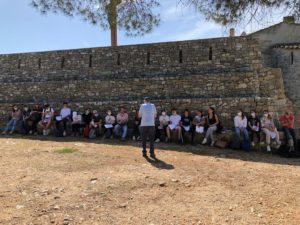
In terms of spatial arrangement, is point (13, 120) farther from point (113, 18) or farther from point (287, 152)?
point (287, 152)

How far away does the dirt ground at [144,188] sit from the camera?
5.63 m

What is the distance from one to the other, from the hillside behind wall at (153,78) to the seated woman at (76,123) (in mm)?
1253

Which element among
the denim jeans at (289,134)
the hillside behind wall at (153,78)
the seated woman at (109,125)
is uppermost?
the hillside behind wall at (153,78)

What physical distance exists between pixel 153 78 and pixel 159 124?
7.83 feet

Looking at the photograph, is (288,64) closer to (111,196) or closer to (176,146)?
(176,146)

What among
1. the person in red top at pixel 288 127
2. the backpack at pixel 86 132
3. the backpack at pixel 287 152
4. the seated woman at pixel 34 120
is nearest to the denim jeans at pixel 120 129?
the backpack at pixel 86 132

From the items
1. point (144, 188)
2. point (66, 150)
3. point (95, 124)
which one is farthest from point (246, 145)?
point (144, 188)

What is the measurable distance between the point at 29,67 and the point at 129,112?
530 centimetres

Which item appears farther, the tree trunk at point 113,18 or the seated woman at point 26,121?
the seated woman at point 26,121

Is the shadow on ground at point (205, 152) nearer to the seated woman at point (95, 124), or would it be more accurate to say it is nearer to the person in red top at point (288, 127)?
the seated woman at point (95, 124)

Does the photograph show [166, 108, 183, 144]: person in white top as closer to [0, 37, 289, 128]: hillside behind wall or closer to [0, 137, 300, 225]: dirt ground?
[0, 37, 289, 128]: hillside behind wall

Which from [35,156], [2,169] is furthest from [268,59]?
[2,169]

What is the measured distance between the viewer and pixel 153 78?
14344mm

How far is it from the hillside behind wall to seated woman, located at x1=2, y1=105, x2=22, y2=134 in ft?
4.41
